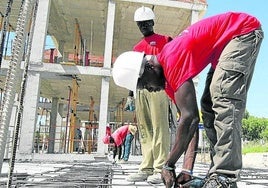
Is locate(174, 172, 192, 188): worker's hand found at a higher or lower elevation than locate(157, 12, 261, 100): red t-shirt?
lower

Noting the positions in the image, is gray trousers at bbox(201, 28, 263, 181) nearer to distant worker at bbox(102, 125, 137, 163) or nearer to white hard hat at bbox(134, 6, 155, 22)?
white hard hat at bbox(134, 6, 155, 22)

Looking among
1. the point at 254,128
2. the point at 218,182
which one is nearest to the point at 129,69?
the point at 218,182

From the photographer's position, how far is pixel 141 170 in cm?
288

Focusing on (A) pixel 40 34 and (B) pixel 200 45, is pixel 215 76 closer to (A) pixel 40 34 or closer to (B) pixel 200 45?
(B) pixel 200 45

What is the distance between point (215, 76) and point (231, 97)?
150mm

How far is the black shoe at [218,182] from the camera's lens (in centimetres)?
143

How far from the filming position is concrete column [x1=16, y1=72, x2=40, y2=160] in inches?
374

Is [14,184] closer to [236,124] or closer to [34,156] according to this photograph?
[236,124]

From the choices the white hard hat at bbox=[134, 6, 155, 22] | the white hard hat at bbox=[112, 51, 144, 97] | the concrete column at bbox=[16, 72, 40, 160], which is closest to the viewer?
the white hard hat at bbox=[112, 51, 144, 97]

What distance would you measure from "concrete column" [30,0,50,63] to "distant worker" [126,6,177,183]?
7.74 meters

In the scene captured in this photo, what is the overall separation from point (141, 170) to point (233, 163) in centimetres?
148

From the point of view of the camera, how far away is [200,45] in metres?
1.67

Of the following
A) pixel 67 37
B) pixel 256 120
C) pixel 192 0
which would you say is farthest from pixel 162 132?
pixel 256 120

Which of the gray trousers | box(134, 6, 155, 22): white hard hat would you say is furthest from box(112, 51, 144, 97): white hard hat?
box(134, 6, 155, 22): white hard hat
